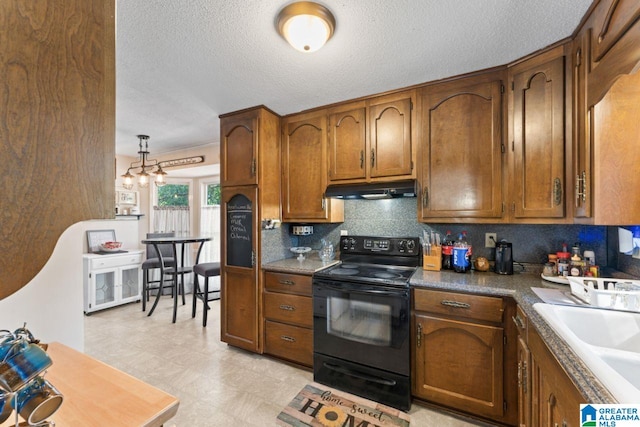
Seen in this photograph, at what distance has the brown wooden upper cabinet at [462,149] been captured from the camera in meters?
1.89

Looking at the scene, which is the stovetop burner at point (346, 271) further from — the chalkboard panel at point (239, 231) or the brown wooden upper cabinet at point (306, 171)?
the chalkboard panel at point (239, 231)

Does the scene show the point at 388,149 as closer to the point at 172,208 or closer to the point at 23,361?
the point at 23,361

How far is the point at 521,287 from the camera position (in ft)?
5.32

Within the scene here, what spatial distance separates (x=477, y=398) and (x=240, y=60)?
267 cm

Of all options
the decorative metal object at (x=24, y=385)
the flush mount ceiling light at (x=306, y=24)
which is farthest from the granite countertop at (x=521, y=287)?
the flush mount ceiling light at (x=306, y=24)

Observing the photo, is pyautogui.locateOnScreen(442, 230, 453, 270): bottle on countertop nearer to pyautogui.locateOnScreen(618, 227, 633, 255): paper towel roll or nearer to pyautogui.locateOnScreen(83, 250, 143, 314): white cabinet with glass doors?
pyautogui.locateOnScreen(618, 227, 633, 255): paper towel roll

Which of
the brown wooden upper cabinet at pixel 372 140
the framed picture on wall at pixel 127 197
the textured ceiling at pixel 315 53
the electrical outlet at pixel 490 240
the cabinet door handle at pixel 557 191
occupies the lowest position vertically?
the electrical outlet at pixel 490 240

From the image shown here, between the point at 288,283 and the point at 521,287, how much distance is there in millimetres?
1683

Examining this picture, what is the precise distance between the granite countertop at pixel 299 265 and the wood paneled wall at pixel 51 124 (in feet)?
6.13

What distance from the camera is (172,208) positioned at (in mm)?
4875

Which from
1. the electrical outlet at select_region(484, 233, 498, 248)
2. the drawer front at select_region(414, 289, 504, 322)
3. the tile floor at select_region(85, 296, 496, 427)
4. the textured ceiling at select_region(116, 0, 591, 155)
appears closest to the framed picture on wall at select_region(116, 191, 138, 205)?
the tile floor at select_region(85, 296, 496, 427)

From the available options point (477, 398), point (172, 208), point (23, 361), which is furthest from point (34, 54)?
point (172, 208)

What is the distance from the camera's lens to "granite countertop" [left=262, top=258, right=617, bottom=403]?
0.74 metres

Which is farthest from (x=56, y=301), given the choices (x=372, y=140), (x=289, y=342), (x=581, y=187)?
(x=581, y=187)
